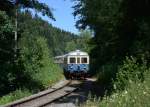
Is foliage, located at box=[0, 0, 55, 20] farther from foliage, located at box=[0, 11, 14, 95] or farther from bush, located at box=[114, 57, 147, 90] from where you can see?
bush, located at box=[114, 57, 147, 90]

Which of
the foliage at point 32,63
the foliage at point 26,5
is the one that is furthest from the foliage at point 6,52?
the foliage at point 32,63

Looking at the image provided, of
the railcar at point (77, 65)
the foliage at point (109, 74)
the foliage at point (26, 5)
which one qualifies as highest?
the foliage at point (26, 5)

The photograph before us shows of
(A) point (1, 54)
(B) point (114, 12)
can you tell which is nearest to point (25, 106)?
(A) point (1, 54)

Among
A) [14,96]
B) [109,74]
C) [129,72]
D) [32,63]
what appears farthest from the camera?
[32,63]

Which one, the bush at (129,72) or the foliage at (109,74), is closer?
the bush at (129,72)

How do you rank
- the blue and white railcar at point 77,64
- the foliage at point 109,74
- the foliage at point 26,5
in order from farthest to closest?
the blue and white railcar at point 77,64 < the foliage at point 109,74 < the foliage at point 26,5

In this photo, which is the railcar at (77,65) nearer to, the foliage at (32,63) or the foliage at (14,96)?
the foliage at (32,63)

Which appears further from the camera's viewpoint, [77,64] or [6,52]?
[77,64]

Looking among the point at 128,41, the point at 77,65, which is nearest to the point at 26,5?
the point at 128,41

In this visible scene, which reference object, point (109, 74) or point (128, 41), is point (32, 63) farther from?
point (128, 41)

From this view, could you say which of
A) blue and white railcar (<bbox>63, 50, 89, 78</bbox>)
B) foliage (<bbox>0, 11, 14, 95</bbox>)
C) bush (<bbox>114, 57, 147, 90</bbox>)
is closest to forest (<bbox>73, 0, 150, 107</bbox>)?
bush (<bbox>114, 57, 147, 90</bbox>)

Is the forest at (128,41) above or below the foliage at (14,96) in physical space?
above

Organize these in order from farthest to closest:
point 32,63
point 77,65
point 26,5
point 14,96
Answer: point 77,65 → point 32,63 → point 26,5 → point 14,96

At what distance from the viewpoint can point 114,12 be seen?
112 ft
